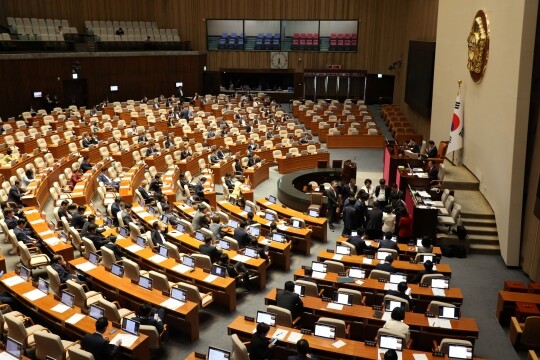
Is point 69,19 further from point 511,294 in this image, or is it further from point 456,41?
point 511,294

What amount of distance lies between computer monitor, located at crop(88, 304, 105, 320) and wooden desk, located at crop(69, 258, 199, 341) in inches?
35.9

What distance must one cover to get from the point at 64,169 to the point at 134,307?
9345mm

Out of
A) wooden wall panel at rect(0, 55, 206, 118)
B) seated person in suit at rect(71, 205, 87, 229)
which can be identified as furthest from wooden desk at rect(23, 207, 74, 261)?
wooden wall panel at rect(0, 55, 206, 118)

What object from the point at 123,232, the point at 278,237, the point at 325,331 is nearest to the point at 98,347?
the point at 325,331

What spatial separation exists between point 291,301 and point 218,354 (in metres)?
1.94

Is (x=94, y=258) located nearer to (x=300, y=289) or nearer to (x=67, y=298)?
(x=67, y=298)

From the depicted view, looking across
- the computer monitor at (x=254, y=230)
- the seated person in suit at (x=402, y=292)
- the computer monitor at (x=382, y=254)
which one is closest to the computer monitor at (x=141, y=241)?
the computer monitor at (x=254, y=230)

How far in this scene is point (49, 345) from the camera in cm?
735

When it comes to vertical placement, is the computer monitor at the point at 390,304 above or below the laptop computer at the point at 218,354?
below

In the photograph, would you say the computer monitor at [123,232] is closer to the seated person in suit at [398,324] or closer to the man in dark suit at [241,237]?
the man in dark suit at [241,237]

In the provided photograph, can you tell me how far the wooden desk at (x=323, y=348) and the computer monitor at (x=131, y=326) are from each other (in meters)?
1.39

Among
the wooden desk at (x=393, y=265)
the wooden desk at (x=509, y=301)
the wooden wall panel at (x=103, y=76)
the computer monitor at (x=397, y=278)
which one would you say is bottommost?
the wooden desk at (x=509, y=301)

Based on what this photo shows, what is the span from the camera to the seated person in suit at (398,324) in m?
7.87

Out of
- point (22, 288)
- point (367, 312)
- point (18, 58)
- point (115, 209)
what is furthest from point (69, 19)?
point (367, 312)
